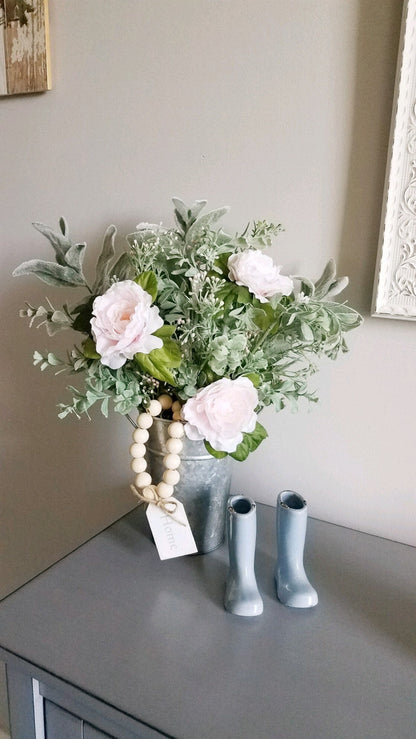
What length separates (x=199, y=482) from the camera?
0.83m

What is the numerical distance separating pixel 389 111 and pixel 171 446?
22.8 inches

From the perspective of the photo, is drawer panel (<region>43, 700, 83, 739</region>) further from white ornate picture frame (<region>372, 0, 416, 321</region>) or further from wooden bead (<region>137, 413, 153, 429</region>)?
white ornate picture frame (<region>372, 0, 416, 321</region>)

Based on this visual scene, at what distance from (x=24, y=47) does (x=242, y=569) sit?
1059 mm

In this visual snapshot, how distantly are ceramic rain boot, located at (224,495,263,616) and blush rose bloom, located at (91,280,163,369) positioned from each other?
0.85 feet

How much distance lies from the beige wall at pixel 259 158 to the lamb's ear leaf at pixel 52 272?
29 cm

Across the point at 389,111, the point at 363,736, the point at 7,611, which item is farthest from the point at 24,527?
the point at 389,111

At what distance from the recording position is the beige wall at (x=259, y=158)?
0.85m

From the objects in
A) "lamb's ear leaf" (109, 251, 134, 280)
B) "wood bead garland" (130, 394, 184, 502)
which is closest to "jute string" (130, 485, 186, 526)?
"wood bead garland" (130, 394, 184, 502)

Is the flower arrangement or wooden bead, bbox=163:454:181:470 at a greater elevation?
the flower arrangement

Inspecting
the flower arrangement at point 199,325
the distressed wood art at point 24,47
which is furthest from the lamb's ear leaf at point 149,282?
the distressed wood art at point 24,47

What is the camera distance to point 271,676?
63 cm

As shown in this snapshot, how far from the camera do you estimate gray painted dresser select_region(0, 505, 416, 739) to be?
58 centimetres

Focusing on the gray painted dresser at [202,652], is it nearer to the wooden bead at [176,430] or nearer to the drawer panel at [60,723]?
the drawer panel at [60,723]

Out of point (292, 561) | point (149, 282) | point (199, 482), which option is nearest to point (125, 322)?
point (149, 282)
